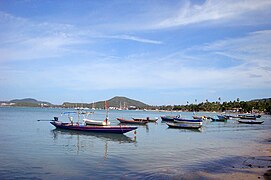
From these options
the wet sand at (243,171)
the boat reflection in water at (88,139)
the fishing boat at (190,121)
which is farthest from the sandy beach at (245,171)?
the fishing boat at (190,121)

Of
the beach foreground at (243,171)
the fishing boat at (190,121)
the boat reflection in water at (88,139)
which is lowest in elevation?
the beach foreground at (243,171)

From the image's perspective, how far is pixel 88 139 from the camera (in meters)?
35.8

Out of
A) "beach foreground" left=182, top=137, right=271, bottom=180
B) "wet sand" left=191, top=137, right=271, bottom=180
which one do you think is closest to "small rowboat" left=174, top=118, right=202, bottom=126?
"beach foreground" left=182, top=137, right=271, bottom=180

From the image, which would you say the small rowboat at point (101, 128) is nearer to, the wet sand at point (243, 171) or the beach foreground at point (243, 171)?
the beach foreground at point (243, 171)

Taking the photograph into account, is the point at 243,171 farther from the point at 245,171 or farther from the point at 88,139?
the point at 88,139

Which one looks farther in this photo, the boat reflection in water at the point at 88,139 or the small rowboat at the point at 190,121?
the small rowboat at the point at 190,121

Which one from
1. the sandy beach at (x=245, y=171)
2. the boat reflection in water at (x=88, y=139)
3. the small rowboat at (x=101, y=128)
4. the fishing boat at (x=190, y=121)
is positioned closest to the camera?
the sandy beach at (x=245, y=171)

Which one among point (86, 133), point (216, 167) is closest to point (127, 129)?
point (86, 133)

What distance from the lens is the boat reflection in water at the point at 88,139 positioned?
28703mm

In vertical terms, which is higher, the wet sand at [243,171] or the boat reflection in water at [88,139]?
the boat reflection in water at [88,139]

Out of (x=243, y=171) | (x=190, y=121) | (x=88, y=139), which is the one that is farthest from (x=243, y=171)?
(x=190, y=121)

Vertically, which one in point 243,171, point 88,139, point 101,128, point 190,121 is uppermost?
point 101,128

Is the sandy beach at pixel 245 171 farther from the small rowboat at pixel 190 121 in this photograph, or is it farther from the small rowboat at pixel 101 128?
the small rowboat at pixel 190 121

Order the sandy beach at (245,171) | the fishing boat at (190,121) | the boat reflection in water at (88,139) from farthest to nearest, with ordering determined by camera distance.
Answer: the fishing boat at (190,121)
the boat reflection in water at (88,139)
the sandy beach at (245,171)
